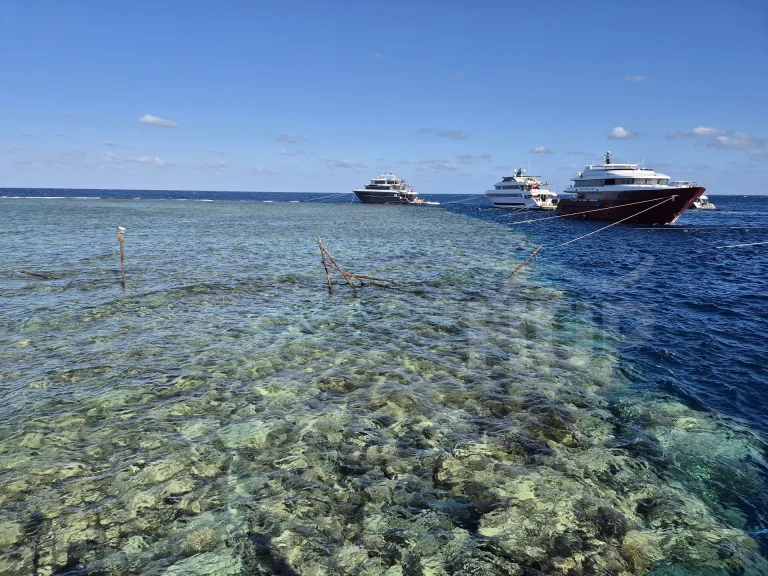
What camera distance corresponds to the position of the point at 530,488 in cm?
730

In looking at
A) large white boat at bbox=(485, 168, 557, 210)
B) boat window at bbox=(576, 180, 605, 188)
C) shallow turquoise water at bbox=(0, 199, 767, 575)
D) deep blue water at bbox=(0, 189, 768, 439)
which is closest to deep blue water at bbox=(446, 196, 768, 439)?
deep blue water at bbox=(0, 189, 768, 439)

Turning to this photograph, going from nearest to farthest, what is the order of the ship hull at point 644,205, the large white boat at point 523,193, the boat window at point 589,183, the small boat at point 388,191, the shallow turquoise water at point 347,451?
the shallow turquoise water at point 347,451 → the ship hull at point 644,205 → the boat window at point 589,183 → the large white boat at point 523,193 → the small boat at point 388,191

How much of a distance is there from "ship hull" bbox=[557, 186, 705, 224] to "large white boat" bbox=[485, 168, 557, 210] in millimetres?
33997

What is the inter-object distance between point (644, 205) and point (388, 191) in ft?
280

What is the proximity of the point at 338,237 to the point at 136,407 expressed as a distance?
41407 millimetres

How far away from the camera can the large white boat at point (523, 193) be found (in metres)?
102

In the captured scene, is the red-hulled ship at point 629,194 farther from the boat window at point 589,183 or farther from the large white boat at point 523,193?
the large white boat at point 523,193

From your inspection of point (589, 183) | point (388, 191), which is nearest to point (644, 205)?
point (589, 183)

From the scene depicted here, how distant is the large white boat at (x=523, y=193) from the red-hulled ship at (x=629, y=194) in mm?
31002

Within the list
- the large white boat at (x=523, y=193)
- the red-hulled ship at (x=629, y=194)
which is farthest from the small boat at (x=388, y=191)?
the red-hulled ship at (x=629, y=194)

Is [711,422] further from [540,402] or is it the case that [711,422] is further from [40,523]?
[40,523]

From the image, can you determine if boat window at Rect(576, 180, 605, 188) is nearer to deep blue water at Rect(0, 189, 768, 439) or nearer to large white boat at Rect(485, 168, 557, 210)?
deep blue water at Rect(0, 189, 768, 439)

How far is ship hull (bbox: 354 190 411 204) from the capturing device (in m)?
136

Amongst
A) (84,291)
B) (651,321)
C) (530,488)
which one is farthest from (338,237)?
(530,488)
